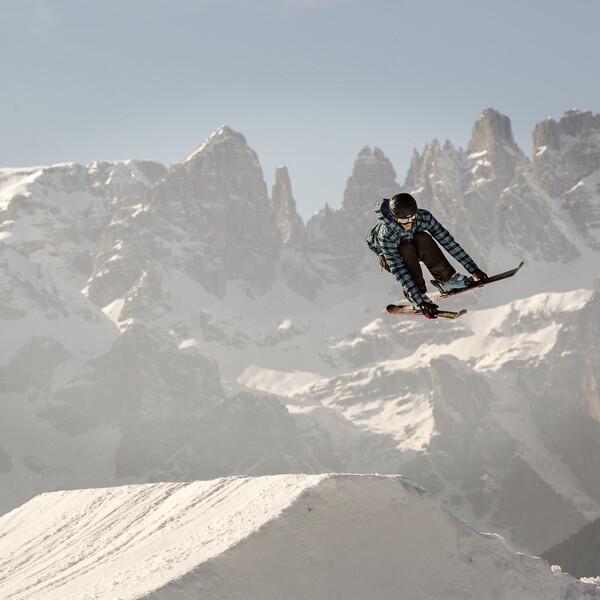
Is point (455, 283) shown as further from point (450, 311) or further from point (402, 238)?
point (402, 238)

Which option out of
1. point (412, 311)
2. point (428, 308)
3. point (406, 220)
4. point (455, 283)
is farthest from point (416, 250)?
point (412, 311)

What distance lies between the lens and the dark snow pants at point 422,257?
78.2 ft

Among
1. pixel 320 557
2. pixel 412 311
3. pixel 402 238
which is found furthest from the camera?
pixel 320 557

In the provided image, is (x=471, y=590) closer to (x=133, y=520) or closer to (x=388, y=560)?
(x=388, y=560)

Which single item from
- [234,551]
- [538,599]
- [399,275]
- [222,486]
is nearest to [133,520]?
[222,486]

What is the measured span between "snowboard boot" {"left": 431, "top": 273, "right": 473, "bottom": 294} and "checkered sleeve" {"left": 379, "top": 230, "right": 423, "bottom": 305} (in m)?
0.95

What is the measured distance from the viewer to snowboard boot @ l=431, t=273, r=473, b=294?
79.4 feet

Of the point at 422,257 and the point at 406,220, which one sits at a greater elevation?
the point at 406,220

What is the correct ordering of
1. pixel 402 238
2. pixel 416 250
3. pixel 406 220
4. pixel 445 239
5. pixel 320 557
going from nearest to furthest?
pixel 406 220, pixel 445 239, pixel 402 238, pixel 416 250, pixel 320 557

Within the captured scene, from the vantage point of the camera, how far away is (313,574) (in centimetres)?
3158

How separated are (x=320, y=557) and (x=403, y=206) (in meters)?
14.2

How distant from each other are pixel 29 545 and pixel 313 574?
18.1 m

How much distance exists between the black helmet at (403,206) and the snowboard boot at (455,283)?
2285mm

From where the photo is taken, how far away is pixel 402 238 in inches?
939
